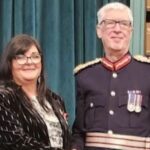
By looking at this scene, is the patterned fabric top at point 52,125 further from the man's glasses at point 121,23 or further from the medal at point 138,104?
the man's glasses at point 121,23

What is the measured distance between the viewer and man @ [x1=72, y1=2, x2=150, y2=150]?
2.22 meters

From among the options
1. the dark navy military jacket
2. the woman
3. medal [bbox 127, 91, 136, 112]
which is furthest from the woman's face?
medal [bbox 127, 91, 136, 112]

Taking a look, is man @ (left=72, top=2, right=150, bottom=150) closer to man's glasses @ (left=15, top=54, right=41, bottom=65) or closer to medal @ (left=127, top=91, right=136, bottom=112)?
medal @ (left=127, top=91, right=136, bottom=112)

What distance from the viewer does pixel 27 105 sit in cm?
212

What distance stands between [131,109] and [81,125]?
259mm

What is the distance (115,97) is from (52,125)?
324 mm

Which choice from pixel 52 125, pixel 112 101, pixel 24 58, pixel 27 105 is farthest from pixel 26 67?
pixel 112 101

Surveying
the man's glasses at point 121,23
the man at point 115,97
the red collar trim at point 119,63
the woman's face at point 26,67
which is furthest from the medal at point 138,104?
the woman's face at point 26,67

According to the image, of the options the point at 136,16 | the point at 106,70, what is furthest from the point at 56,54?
the point at 106,70

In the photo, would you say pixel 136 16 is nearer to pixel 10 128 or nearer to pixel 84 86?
pixel 84 86

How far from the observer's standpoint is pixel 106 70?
2340mm

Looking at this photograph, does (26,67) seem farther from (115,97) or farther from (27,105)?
(115,97)

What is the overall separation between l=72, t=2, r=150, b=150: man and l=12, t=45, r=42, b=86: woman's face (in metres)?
0.28

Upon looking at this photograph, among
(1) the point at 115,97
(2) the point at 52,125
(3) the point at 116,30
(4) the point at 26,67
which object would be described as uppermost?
(3) the point at 116,30
